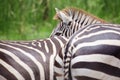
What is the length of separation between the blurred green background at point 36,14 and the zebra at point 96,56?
4.03 metres

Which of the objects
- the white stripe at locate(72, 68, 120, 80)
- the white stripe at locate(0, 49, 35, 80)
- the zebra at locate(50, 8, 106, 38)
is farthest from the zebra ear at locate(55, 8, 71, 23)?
the white stripe at locate(72, 68, 120, 80)

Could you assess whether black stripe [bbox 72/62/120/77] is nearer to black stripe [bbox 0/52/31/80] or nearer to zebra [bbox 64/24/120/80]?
zebra [bbox 64/24/120/80]

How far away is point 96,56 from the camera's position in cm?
216

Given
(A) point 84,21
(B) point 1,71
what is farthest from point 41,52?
(A) point 84,21

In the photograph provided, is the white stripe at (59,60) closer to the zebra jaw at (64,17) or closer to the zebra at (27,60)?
the zebra at (27,60)

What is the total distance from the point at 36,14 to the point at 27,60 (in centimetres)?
452

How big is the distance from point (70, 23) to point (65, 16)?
63 mm

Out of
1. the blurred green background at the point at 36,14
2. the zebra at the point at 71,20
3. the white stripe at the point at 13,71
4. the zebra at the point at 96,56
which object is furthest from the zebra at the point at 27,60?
the blurred green background at the point at 36,14

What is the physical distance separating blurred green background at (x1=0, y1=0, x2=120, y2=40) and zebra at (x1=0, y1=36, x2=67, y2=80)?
3.71 meters

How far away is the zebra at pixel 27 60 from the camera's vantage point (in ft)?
7.97

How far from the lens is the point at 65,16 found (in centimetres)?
321

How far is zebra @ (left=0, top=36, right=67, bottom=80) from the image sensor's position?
243cm

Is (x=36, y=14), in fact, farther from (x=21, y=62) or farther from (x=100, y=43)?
(x=100, y=43)

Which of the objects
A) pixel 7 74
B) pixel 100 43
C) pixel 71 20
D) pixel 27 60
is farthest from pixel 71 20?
pixel 100 43
